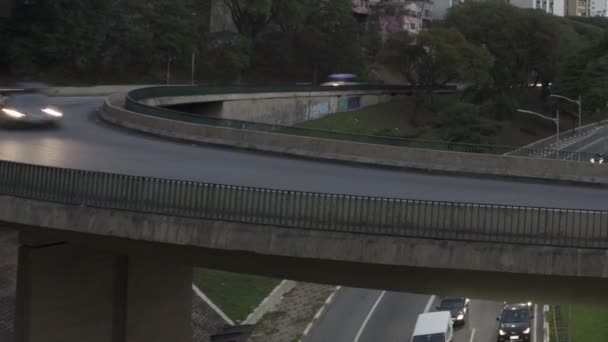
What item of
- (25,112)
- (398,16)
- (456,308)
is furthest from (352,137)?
(398,16)

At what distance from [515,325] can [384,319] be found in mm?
5978

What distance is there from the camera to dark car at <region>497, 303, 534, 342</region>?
3275cm

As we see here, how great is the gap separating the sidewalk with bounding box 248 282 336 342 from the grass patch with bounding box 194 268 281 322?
2.54 feet

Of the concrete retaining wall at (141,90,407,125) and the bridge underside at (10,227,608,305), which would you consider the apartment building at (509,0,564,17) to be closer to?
the concrete retaining wall at (141,90,407,125)

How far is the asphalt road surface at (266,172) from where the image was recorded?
20.9 metres

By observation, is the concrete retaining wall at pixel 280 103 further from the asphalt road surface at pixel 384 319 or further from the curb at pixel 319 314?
the asphalt road surface at pixel 384 319

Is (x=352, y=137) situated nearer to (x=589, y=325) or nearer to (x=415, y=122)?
(x=589, y=325)

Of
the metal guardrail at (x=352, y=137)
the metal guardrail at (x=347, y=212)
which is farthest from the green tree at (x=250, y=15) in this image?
the metal guardrail at (x=347, y=212)

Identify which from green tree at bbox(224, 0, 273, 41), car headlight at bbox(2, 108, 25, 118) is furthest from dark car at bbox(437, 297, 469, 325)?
green tree at bbox(224, 0, 273, 41)

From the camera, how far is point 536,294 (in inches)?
674

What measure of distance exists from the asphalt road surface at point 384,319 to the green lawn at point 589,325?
5.39 ft

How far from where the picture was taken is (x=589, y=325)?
33375mm

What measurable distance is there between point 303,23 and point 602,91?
3065 centimetres

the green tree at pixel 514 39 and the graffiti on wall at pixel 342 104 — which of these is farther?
the green tree at pixel 514 39
